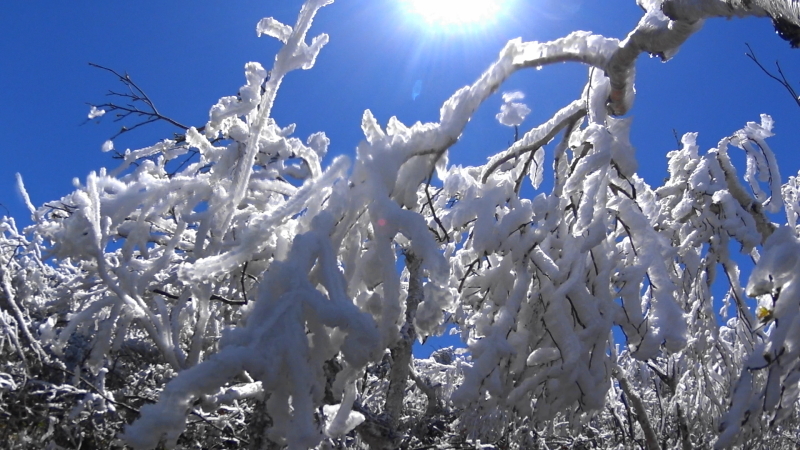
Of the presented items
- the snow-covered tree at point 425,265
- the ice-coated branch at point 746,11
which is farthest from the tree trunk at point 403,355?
the ice-coated branch at point 746,11

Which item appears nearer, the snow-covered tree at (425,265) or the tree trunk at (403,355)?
the snow-covered tree at (425,265)

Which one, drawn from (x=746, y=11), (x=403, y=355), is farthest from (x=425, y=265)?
(x=746, y=11)

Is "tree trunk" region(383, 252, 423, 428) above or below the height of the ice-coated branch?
below

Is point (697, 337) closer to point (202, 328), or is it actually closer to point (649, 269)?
point (649, 269)

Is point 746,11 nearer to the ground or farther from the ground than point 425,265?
farther from the ground

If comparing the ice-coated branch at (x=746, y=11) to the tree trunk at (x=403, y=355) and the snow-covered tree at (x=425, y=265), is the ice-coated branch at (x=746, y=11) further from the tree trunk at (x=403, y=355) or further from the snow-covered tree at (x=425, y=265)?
the tree trunk at (x=403, y=355)

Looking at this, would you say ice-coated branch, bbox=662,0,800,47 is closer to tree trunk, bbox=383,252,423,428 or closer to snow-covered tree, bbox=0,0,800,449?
snow-covered tree, bbox=0,0,800,449

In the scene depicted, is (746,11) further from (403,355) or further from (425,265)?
(403,355)

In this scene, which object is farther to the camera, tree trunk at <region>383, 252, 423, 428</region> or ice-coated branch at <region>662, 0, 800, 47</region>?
tree trunk at <region>383, 252, 423, 428</region>

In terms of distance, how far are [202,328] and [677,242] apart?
300cm

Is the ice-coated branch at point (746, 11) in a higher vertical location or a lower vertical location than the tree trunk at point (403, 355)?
higher

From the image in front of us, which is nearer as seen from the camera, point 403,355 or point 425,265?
point 425,265

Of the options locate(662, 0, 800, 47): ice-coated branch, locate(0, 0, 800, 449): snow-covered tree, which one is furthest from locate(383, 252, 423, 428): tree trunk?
locate(662, 0, 800, 47): ice-coated branch

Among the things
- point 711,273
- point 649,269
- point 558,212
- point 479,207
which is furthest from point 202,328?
point 711,273
